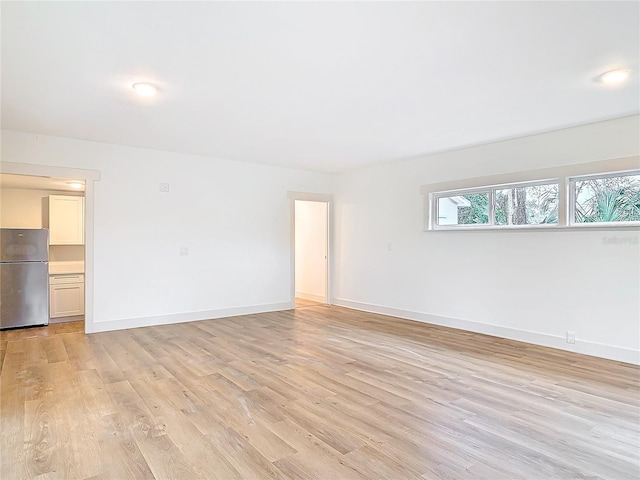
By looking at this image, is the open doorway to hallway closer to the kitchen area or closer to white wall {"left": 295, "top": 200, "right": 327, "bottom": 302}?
white wall {"left": 295, "top": 200, "right": 327, "bottom": 302}

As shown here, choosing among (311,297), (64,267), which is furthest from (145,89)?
(311,297)

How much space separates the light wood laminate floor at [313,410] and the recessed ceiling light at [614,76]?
8.22 ft

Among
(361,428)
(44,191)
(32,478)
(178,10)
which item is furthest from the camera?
(44,191)

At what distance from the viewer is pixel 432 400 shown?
116 inches

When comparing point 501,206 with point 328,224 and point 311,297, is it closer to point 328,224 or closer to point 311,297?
point 328,224

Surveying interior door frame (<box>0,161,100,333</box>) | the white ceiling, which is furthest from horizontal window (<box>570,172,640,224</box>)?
interior door frame (<box>0,161,100,333</box>)

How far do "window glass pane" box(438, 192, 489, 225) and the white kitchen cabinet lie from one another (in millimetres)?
5879

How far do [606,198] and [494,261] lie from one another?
1.40 meters

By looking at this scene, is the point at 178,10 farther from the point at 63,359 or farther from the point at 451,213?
the point at 451,213

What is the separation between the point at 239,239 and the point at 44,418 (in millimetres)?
3966

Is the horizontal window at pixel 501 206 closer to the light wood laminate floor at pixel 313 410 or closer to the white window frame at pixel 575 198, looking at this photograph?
the white window frame at pixel 575 198

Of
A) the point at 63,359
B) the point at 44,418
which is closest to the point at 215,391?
the point at 44,418

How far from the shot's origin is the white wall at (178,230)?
5168 millimetres

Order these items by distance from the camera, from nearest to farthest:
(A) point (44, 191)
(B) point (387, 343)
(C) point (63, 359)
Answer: (C) point (63, 359) → (B) point (387, 343) → (A) point (44, 191)
